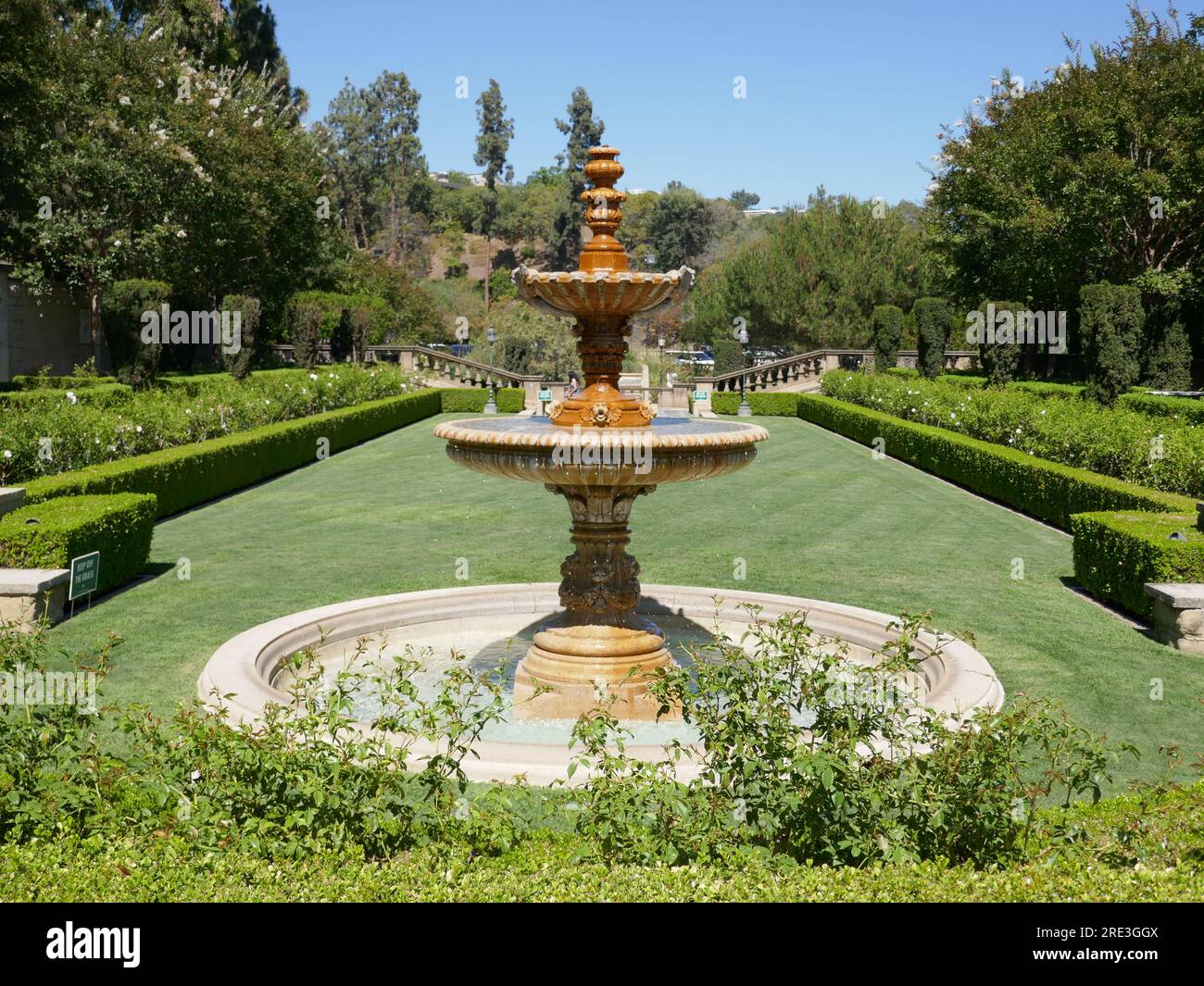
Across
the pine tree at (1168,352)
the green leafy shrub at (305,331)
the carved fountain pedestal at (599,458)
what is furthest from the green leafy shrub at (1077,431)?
the green leafy shrub at (305,331)

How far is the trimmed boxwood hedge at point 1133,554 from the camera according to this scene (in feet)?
35.1

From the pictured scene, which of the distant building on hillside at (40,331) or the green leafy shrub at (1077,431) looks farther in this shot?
the distant building on hillside at (40,331)

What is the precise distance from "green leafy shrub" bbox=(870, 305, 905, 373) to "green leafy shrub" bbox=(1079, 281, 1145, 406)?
12185mm

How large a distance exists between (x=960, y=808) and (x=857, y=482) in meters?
17.8

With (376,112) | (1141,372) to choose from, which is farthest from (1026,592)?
(376,112)

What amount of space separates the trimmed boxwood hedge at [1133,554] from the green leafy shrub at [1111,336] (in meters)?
16.9

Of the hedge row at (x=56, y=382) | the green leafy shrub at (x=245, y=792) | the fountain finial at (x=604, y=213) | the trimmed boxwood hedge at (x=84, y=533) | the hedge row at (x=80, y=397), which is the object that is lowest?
the green leafy shrub at (x=245, y=792)

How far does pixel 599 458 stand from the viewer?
7.89 meters

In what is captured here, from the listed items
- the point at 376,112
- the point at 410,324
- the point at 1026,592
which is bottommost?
the point at 1026,592

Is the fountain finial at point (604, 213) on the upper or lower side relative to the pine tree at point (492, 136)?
lower

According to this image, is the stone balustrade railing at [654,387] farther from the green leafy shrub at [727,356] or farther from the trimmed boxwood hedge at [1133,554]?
the trimmed boxwood hedge at [1133,554]

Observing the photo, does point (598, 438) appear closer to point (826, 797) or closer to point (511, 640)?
point (511, 640)
